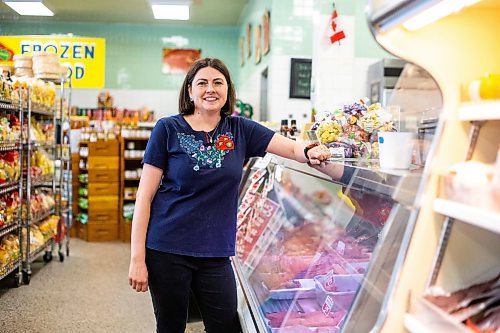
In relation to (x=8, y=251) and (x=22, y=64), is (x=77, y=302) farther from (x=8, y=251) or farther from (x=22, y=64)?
(x=22, y=64)

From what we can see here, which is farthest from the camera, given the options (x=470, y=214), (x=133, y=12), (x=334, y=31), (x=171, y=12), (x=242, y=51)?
(x=242, y=51)

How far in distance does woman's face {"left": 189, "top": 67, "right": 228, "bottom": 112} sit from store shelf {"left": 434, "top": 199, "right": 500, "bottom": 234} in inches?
51.2

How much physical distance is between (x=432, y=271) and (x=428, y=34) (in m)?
0.57

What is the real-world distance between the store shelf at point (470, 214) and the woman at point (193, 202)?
1017 mm

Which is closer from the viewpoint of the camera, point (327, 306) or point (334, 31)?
point (327, 306)

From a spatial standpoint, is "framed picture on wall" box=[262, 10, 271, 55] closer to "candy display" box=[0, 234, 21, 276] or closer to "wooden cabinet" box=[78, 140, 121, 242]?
"wooden cabinet" box=[78, 140, 121, 242]

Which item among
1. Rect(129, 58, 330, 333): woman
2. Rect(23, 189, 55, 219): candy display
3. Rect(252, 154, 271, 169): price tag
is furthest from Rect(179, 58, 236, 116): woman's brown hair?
Rect(23, 189, 55, 219): candy display

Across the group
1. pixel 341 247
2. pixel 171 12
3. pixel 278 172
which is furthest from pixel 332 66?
pixel 171 12

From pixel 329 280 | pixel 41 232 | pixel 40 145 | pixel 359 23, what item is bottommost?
pixel 41 232

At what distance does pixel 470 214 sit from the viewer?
110cm

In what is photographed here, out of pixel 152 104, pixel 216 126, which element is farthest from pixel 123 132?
pixel 216 126

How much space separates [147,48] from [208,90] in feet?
31.6

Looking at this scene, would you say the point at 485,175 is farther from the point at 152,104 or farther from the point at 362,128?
the point at 152,104

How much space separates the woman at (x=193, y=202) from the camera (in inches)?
91.0
